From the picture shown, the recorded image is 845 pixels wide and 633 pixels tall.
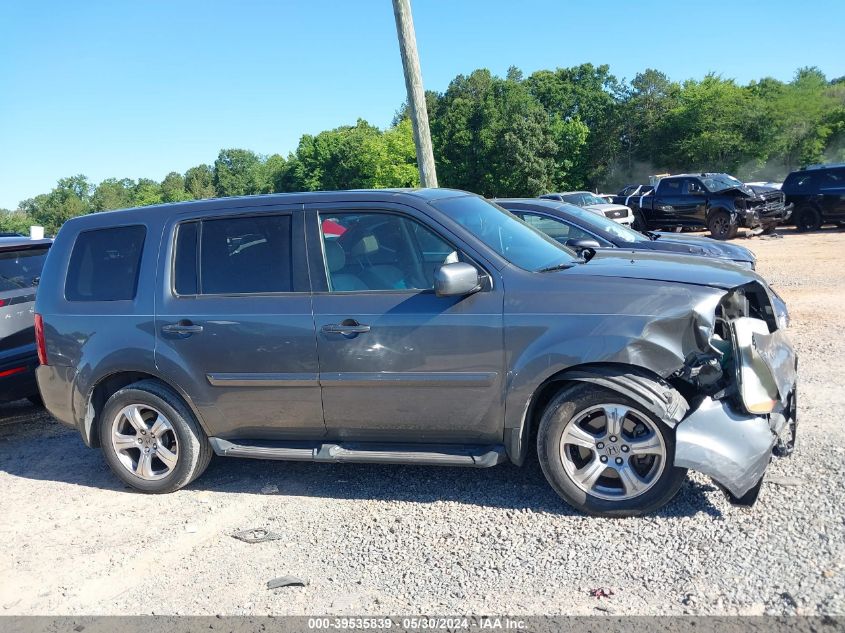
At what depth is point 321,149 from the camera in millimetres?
84312

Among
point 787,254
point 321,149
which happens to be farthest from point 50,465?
point 321,149

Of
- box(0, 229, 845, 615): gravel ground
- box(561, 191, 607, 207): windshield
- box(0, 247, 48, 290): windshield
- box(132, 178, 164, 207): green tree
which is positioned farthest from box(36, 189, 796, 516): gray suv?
box(132, 178, 164, 207): green tree

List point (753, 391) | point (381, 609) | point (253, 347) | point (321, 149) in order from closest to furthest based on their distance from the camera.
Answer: point (381, 609) < point (753, 391) < point (253, 347) < point (321, 149)

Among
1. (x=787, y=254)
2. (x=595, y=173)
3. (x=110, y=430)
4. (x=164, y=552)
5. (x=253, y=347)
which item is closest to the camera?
(x=164, y=552)

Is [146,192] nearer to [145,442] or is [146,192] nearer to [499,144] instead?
[499,144]

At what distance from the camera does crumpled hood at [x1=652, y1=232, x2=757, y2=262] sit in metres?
8.77

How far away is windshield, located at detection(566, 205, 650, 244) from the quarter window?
5.08 metres

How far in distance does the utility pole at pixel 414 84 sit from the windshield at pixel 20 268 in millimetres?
5201

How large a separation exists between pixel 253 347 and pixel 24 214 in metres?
126

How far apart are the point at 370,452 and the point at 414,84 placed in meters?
7.29

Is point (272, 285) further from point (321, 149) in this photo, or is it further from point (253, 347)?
point (321, 149)

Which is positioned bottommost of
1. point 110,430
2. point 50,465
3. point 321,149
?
point 50,465

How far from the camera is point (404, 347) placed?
4.12 m

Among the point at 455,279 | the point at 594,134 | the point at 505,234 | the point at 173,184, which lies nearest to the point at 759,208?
the point at 505,234
